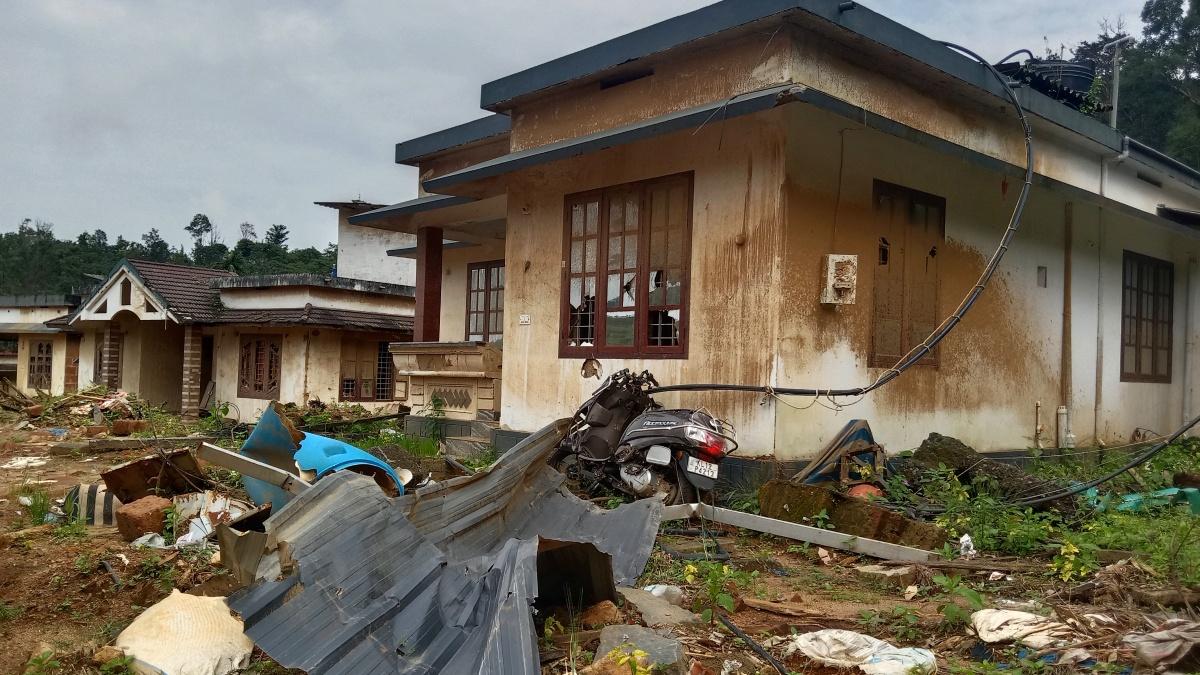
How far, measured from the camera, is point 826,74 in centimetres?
787

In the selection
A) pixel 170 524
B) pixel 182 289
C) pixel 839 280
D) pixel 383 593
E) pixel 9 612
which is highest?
pixel 182 289

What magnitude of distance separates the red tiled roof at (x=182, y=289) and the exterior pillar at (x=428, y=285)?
30.4ft

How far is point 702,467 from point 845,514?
122cm

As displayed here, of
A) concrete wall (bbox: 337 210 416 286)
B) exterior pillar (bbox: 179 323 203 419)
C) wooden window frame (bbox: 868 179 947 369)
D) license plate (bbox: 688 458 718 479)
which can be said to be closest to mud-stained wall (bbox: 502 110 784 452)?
license plate (bbox: 688 458 718 479)

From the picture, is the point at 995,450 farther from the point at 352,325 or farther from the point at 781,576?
the point at 352,325

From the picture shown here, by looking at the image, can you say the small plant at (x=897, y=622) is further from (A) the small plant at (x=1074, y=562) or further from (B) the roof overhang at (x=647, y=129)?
(B) the roof overhang at (x=647, y=129)

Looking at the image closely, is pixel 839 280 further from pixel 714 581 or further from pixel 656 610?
pixel 656 610

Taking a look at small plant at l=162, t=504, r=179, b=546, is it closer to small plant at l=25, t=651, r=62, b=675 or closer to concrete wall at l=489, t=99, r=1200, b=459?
small plant at l=25, t=651, r=62, b=675

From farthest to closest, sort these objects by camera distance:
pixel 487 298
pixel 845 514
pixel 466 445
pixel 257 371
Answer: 1. pixel 257 371
2. pixel 487 298
3. pixel 466 445
4. pixel 845 514

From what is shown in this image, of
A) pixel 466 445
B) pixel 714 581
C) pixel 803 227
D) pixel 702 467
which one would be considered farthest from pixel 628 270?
pixel 714 581

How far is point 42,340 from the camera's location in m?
26.7

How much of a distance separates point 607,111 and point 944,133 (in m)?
3.51

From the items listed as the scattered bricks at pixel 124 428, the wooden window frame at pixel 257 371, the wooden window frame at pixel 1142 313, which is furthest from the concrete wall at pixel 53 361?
the wooden window frame at pixel 1142 313

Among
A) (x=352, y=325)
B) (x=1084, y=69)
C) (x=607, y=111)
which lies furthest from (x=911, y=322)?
(x=352, y=325)
